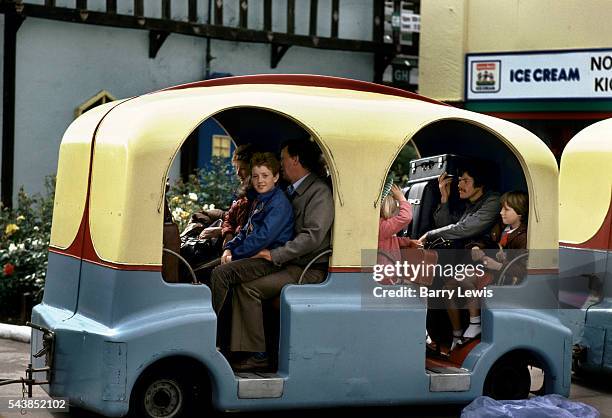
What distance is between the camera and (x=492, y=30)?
688 inches

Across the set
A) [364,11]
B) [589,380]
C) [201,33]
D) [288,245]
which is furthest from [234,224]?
[364,11]

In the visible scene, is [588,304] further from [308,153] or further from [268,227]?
[268,227]

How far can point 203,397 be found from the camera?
781cm

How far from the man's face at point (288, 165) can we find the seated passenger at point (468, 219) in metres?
1.28

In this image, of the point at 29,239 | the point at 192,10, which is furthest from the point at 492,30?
the point at 29,239

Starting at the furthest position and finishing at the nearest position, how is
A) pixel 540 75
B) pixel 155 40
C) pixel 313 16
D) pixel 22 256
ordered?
pixel 313 16 → pixel 155 40 → pixel 540 75 → pixel 22 256

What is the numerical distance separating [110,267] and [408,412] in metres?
2.31

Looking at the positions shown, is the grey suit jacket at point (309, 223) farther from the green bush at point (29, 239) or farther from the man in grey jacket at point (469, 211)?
the green bush at point (29, 239)

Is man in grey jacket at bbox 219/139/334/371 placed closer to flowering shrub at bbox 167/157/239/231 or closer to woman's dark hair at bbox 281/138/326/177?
woman's dark hair at bbox 281/138/326/177

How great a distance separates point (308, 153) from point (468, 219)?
1.32 m

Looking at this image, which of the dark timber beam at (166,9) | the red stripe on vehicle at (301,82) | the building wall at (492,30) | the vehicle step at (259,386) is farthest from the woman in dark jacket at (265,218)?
the dark timber beam at (166,9)

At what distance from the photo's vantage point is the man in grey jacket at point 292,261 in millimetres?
7898

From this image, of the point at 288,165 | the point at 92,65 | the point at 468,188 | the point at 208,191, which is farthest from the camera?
the point at 92,65

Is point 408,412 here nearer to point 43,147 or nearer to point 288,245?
point 288,245
